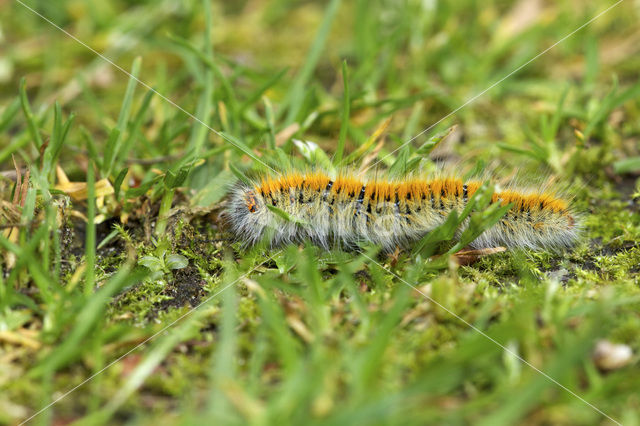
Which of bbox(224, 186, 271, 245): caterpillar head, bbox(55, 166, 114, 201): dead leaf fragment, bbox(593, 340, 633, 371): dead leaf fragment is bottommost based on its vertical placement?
bbox(593, 340, 633, 371): dead leaf fragment

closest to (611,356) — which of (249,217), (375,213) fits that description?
(375,213)

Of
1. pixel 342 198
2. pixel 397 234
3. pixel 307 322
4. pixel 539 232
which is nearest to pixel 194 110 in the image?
pixel 342 198

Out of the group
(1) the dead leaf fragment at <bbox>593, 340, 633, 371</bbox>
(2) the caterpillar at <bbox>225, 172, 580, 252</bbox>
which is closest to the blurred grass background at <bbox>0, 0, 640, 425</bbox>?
(1) the dead leaf fragment at <bbox>593, 340, 633, 371</bbox>

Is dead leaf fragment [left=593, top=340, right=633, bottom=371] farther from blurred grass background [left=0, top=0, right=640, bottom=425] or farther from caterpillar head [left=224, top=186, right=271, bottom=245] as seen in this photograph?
caterpillar head [left=224, top=186, right=271, bottom=245]

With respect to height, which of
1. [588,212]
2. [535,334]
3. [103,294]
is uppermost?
[103,294]

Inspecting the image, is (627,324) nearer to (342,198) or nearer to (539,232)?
(539,232)

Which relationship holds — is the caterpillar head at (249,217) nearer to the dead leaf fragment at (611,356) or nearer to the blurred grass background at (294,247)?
the blurred grass background at (294,247)
